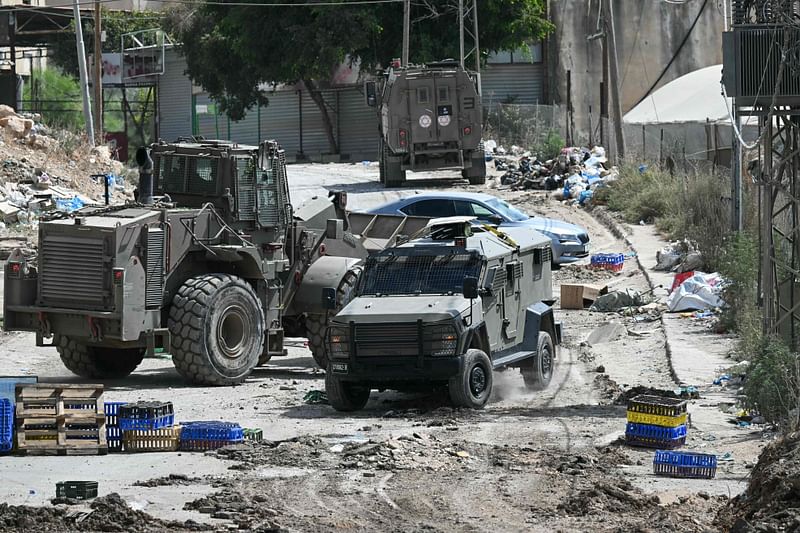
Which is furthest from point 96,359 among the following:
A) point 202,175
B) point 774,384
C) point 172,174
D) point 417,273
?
point 774,384

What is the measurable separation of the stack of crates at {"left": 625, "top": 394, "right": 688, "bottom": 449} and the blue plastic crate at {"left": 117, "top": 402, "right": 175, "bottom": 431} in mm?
4350

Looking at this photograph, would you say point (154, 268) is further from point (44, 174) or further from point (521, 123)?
point (521, 123)

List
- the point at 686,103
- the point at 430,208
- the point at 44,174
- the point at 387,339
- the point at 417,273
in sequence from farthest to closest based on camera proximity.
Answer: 1. the point at 686,103
2. the point at 44,174
3. the point at 430,208
4. the point at 417,273
5. the point at 387,339

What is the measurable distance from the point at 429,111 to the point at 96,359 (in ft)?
67.4

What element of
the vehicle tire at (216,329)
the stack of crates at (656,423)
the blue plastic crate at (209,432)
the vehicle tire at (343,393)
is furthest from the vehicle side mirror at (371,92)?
the stack of crates at (656,423)

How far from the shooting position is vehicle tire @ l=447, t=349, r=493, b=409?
15.0 m

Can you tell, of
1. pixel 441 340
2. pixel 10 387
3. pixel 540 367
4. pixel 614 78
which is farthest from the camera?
pixel 614 78

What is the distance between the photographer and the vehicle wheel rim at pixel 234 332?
674 inches

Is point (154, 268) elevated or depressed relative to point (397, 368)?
elevated

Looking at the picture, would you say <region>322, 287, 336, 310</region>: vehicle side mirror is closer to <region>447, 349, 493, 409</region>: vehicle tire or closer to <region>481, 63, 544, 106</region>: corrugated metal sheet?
<region>447, 349, 493, 409</region>: vehicle tire

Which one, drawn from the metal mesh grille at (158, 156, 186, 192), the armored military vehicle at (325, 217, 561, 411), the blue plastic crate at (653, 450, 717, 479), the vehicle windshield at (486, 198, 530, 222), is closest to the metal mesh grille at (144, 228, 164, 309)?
the metal mesh grille at (158, 156, 186, 192)

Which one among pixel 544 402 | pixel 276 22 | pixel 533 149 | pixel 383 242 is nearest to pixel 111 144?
pixel 276 22

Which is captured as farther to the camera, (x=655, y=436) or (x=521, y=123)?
(x=521, y=123)

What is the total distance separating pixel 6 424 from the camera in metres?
12.9
